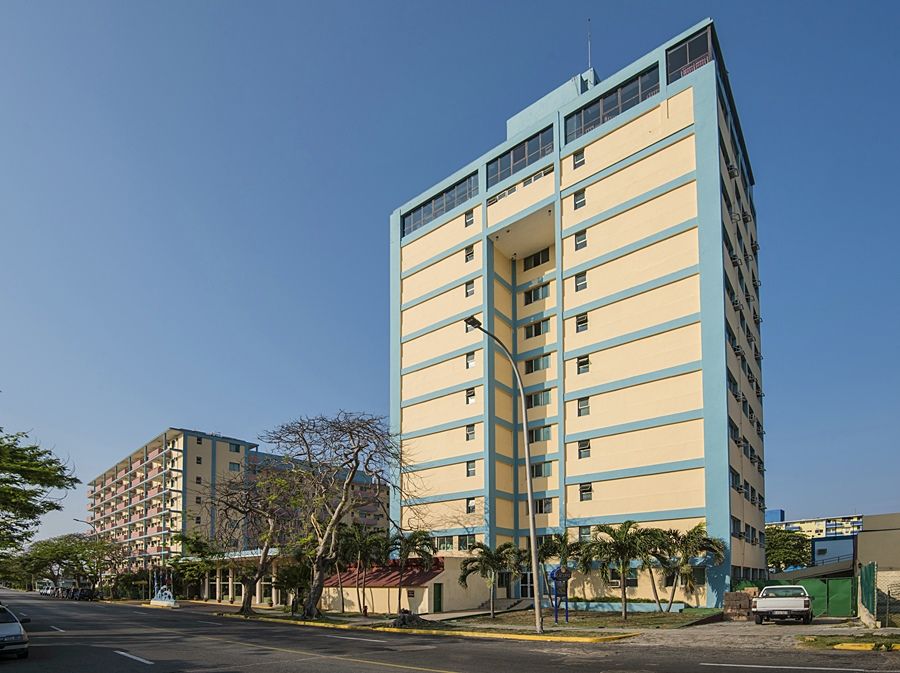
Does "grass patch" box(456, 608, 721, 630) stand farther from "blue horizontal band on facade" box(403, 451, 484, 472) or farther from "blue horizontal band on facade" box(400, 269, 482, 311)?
"blue horizontal band on facade" box(400, 269, 482, 311)

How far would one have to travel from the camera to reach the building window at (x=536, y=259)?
55972 mm

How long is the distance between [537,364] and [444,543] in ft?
Result: 48.0

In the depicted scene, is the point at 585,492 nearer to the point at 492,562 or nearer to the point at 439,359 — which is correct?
the point at 492,562

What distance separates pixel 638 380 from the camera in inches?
1708

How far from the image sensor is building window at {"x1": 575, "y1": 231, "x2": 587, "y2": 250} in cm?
4894

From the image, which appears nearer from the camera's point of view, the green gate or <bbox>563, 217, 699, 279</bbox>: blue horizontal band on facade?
the green gate

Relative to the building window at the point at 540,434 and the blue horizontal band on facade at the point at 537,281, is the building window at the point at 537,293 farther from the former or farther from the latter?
the building window at the point at 540,434

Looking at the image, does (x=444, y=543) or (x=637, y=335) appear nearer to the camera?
(x=637, y=335)

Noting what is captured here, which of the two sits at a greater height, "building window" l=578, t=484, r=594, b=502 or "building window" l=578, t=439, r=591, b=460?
"building window" l=578, t=439, r=591, b=460

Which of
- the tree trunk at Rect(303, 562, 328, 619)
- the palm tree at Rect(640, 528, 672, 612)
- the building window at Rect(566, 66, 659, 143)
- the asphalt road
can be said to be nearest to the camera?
the asphalt road

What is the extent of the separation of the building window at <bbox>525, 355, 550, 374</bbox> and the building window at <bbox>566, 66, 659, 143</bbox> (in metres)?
15.5

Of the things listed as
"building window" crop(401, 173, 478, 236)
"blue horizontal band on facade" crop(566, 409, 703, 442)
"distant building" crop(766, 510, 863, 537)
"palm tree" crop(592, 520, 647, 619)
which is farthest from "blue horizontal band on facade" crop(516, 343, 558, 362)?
"distant building" crop(766, 510, 863, 537)

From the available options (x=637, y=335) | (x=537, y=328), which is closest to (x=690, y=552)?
(x=637, y=335)

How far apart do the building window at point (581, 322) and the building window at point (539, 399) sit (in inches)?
211
